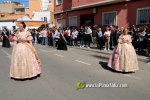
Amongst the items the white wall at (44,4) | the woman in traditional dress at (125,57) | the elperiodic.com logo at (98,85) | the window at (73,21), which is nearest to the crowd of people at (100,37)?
the woman in traditional dress at (125,57)

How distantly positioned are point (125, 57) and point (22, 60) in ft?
11.7

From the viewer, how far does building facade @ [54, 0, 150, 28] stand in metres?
15.5

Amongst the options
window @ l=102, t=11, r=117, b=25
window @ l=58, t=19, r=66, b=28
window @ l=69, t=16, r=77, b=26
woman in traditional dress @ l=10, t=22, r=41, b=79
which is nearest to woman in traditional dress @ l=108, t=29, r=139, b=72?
woman in traditional dress @ l=10, t=22, r=41, b=79

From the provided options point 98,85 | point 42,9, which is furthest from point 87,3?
point 42,9

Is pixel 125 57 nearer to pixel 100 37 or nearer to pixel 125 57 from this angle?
pixel 125 57

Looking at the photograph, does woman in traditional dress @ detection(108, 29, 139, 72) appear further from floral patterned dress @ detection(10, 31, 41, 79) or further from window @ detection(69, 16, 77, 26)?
window @ detection(69, 16, 77, 26)

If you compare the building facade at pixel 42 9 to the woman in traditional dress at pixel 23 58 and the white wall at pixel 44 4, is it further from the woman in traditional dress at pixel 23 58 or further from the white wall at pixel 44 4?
the woman in traditional dress at pixel 23 58

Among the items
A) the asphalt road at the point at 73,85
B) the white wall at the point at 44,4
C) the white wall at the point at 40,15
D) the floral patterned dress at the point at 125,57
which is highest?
the white wall at the point at 44,4

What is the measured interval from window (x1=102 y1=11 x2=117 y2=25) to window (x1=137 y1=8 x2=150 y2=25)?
2496mm

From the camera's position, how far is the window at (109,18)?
58.3ft

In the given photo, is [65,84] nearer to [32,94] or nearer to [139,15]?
[32,94]

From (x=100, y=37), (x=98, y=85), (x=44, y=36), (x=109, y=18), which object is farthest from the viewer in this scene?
(x=44, y=36)

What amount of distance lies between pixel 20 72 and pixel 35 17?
181 ft

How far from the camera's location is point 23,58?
7160 mm
